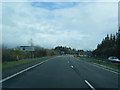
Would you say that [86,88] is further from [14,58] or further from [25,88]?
[14,58]

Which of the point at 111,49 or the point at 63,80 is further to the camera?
the point at 111,49

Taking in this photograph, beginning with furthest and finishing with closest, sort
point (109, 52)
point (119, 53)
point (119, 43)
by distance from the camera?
1. point (109, 52)
2. point (119, 53)
3. point (119, 43)

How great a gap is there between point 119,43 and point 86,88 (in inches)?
1800

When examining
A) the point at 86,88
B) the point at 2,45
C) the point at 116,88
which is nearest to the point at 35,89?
the point at 86,88

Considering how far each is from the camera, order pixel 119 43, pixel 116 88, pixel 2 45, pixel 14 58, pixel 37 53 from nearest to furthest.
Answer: pixel 116 88 → pixel 2 45 → pixel 14 58 → pixel 119 43 → pixel 37 53

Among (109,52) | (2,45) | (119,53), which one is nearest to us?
(2,45)

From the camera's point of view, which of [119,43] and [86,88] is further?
[119,43]

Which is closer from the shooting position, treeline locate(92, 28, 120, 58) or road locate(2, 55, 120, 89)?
road locate(2, 55, 120, 89)

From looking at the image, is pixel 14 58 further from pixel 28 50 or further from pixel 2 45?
pixel 28 50

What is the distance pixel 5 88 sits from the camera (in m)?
10.7

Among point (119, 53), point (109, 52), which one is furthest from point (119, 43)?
point (109, 52)

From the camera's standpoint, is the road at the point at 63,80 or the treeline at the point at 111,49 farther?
the treeline at the point at 111,49

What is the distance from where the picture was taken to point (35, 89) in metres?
10.4

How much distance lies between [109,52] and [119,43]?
18.4m
